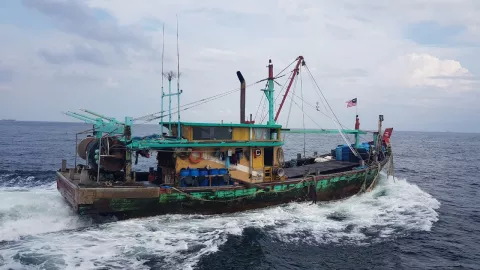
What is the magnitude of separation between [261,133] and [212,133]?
3201 millimetres

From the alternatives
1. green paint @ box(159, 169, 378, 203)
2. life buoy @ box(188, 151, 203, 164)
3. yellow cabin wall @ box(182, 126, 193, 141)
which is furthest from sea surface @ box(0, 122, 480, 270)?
yellow cabin wall @ box(182, 126, 193, 141)

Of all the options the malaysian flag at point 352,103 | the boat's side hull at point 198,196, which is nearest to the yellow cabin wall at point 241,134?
the boat's side hull at point 198,196

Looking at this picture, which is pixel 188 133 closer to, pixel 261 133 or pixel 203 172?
pixel 203 172

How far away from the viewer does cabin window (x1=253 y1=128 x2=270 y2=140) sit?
2054 cm

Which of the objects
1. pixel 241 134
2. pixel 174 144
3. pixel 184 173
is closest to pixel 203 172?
pixel 184 173

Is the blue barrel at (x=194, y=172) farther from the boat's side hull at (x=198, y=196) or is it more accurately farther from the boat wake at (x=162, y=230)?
the boat wake at (x=162, y=230)

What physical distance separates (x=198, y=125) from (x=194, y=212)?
177 inches

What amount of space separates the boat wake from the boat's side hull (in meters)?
0.44

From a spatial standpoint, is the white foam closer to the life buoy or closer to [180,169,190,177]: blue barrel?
[180,169,190,177]: blue barrel

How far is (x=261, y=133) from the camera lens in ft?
68.0

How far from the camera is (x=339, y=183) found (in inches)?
891

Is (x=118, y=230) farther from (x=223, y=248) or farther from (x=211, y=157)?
(x=211, y=157)

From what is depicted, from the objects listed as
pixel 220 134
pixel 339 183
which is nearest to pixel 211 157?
pixel 220 134

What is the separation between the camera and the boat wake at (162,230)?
13.0 meters
